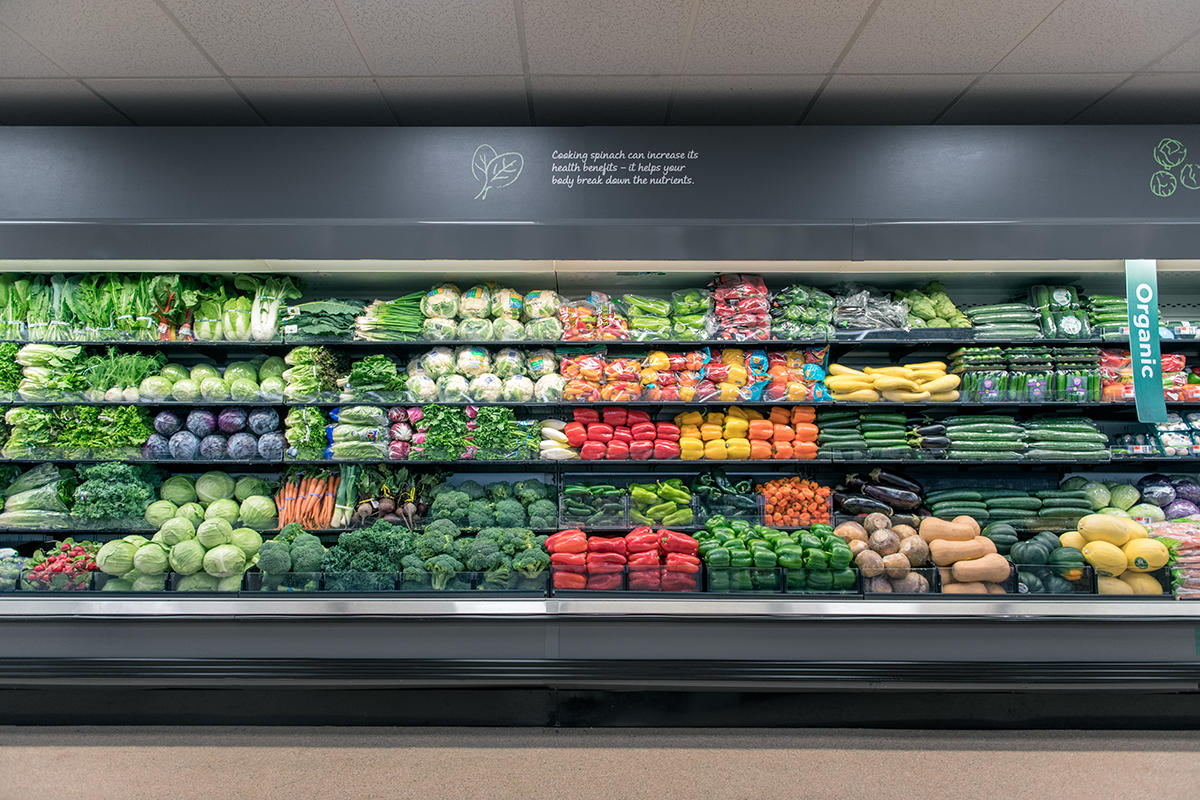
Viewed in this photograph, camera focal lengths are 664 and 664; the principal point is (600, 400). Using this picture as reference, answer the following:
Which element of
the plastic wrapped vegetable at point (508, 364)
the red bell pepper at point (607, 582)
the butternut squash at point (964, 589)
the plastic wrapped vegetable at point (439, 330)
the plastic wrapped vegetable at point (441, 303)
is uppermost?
the plastic wrapped vegetable at point (441, 303)

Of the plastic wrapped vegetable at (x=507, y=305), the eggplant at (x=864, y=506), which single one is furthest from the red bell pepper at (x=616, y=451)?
the eggplant at (x=864, y=506)

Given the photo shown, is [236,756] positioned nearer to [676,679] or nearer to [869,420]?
[676,679]

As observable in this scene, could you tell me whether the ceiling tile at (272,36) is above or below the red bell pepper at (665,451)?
above

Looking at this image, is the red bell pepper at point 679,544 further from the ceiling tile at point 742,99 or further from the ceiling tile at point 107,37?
the ceiling tile at point 107,37

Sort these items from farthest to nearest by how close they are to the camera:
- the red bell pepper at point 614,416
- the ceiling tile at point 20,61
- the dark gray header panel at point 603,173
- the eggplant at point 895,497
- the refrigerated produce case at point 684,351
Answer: the red bell pepper at point 614,416 → the eggplant at point 895,497 → the dark gray header panel at point 603,173 → the refrigerated produce case at point 684,351 → the ceiling tile at point 20,61

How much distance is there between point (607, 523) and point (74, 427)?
318cm

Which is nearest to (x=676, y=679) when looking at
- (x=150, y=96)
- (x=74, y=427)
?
(x=74, y=427)

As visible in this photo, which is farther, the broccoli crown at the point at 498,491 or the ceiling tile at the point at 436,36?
the broccoli crown at the point at 498,491

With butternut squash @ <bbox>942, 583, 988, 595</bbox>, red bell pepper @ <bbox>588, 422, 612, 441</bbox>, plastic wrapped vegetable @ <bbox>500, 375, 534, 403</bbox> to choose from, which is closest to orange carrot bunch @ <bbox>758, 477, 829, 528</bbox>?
butternut squash @ <bbox>942, 583, 988, 595</bbox>

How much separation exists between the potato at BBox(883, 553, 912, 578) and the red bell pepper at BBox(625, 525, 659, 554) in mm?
1229

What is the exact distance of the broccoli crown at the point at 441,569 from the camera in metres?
3.52

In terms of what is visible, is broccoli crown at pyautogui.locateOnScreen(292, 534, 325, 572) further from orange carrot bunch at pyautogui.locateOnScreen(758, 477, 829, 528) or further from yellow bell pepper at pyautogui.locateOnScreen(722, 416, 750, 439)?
orange carrot bunch at pyautogui.locateOnScreen(758, 477, 829, 528)

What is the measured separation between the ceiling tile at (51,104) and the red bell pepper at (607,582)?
3.84m

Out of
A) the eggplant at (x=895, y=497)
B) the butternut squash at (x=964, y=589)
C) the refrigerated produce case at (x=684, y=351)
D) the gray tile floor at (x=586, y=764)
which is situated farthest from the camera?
the eggplant at (x=895, y=497)
